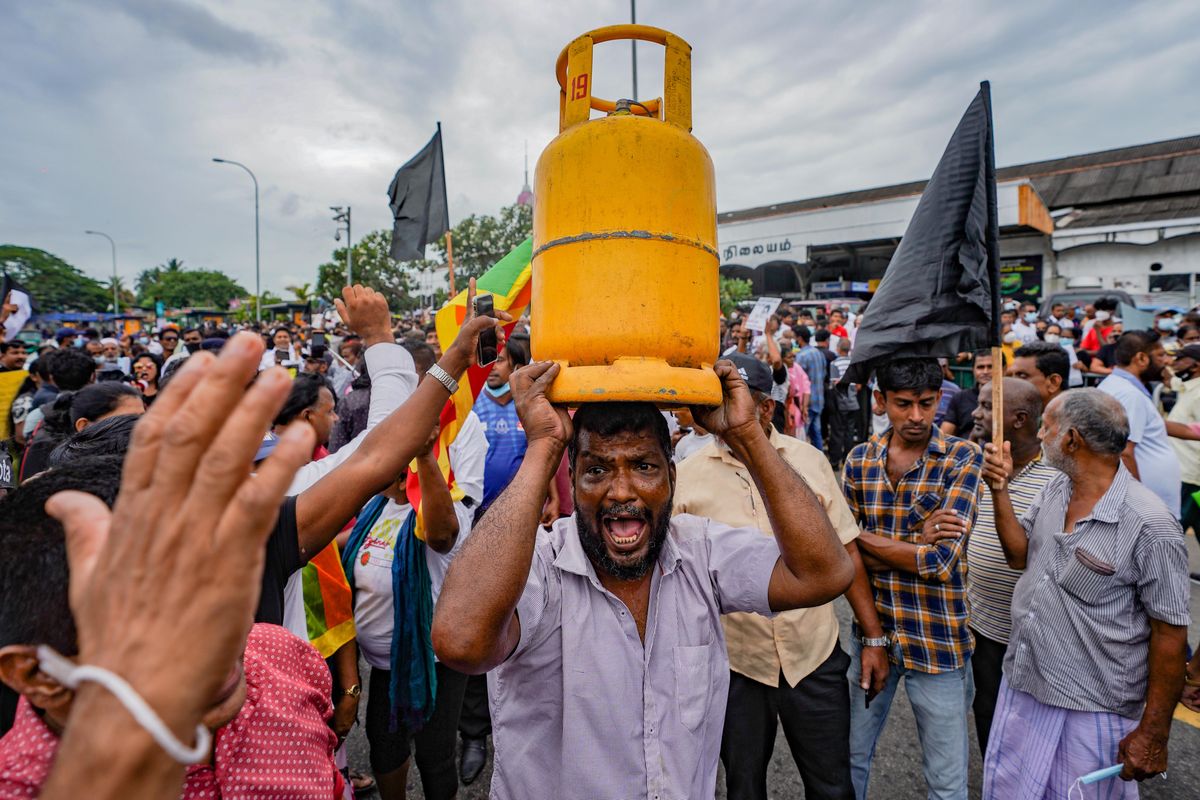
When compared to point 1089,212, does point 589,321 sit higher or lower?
lower

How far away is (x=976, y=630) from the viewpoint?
3166mm

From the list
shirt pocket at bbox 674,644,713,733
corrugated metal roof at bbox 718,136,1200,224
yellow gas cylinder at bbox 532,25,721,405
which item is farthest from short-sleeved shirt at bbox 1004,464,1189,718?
corrugated metal roof at bbox 718,136,1200,224

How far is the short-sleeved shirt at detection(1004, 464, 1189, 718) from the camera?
2314 mm

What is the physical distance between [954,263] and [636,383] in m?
1.81

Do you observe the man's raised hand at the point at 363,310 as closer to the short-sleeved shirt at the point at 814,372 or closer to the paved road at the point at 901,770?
the paved road at the point at 901,770

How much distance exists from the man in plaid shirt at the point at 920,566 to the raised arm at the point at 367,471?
81.8 inches

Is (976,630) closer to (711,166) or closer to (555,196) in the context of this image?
(711,166)

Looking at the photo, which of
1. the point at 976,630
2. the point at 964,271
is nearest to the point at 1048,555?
the point at 976,630

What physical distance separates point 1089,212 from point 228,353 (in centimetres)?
3591

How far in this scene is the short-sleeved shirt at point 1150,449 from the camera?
15.0 ft

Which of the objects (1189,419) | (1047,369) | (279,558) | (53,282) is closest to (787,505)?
(279,558)

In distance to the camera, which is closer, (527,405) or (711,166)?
(527,405)

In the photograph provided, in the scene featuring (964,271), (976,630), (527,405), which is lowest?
(976,630)

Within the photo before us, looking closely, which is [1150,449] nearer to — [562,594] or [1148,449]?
[1148,449]
